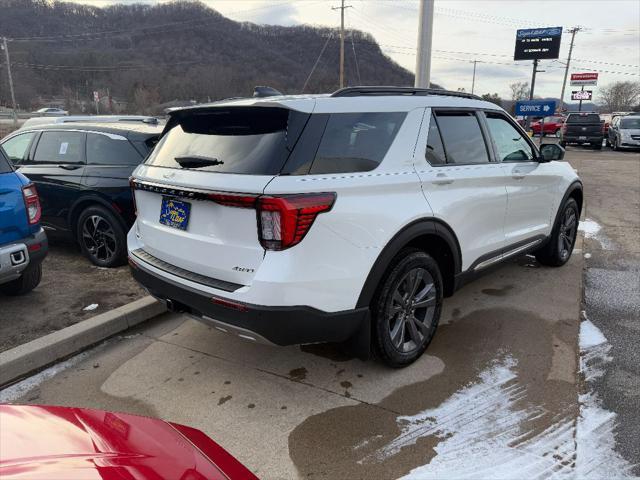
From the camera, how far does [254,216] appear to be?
101 inches

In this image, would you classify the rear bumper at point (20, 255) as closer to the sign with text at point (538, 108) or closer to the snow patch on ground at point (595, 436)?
the snow patch on ground at point (595, 436)

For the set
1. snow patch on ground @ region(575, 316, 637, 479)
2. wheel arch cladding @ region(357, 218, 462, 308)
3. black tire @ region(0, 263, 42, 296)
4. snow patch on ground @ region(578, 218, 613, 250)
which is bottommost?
snow patch on ground @ region(575, 316, 637, 479)

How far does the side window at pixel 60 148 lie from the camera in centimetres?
557

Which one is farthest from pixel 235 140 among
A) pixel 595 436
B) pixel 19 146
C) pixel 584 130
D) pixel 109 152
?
pixel 584 130

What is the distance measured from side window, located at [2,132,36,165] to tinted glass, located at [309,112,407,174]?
4928 mm

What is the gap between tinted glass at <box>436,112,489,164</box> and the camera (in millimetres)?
3572

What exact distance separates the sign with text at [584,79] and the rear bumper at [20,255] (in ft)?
235

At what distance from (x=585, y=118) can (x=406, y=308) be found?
84.1ft

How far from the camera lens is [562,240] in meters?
5.59

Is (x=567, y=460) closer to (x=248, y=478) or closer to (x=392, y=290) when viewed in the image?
(x=392, y=290)

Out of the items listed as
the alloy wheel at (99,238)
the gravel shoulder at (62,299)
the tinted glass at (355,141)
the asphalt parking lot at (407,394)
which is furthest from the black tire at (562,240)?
the alloy wheel at (99,238)

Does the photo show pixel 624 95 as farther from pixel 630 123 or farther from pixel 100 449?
pixel 100 449

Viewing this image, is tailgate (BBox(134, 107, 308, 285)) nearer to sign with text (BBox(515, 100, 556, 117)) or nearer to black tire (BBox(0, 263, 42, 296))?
black tire (BBox(0, 263, 42, 296))

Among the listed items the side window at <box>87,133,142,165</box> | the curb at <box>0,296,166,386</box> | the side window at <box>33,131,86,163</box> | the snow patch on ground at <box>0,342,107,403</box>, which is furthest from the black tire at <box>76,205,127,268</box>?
the snow patch on ground at <box>0,342,107,403</box>
